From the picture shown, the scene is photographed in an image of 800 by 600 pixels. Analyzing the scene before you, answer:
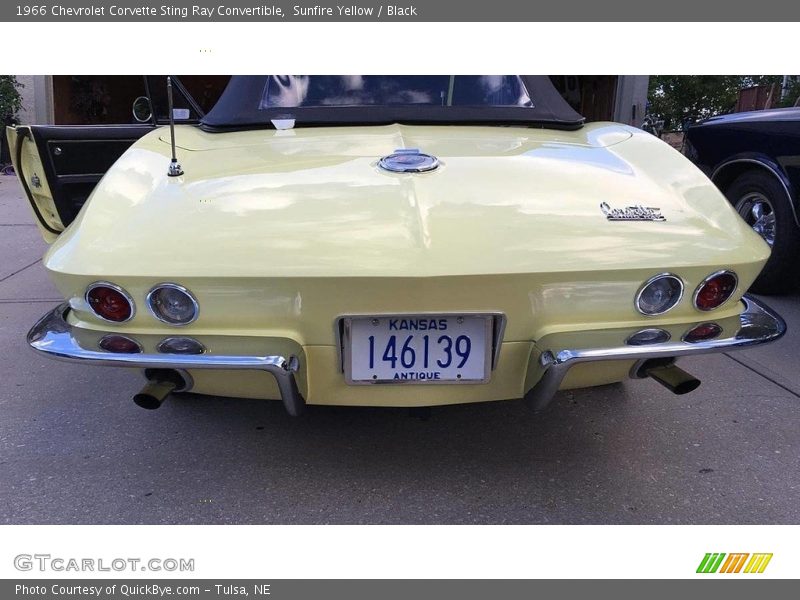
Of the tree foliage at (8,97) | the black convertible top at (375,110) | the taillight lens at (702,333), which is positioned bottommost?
the tree foliage at (8,97)

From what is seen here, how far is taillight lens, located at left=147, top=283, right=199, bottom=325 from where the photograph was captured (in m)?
1.75

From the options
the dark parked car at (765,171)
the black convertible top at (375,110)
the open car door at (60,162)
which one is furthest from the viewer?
the dark parked car at (765,171)

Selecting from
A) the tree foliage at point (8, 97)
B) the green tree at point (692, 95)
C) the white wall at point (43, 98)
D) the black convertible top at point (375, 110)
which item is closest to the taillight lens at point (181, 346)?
the black convertible top at point (375, 110)

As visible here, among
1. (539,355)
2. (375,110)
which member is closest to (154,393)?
(539,355)

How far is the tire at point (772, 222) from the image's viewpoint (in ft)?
13.3

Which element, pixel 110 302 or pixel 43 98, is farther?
pixel 43 98

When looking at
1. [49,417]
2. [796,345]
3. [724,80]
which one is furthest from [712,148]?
[724,80]

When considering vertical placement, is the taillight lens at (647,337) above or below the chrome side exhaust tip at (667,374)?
above

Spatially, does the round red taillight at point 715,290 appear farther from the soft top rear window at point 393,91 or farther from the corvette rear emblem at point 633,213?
the soft top rear window at point 393,91

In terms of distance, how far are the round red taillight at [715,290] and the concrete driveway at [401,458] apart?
732mm

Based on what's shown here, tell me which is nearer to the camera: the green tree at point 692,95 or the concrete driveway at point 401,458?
the concrete driveway at point 401,458

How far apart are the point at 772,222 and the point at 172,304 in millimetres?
4042

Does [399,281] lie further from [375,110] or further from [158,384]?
[375,110]

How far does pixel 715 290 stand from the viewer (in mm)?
1896
